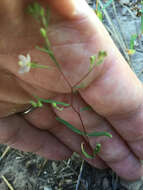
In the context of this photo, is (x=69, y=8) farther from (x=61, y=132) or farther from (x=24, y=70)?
(x=61, y=132)

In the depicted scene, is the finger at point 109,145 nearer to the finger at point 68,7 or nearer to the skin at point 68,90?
the skin at point 68,90

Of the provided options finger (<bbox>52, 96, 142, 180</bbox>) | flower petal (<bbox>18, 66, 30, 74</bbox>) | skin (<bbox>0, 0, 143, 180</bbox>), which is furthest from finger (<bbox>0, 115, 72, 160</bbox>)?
flower petal (<bbox>18, 66, 30, 74</bbox>)

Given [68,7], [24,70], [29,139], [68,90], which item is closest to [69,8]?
[68,7]

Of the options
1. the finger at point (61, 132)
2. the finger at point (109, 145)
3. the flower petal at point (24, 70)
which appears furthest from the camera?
the finger at point (61, 132)

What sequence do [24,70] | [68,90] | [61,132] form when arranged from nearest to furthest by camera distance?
[24,70] < [68,90] < [61,132]

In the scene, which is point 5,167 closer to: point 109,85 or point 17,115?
point 17,115

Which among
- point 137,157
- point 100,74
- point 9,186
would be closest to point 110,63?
point 100,74

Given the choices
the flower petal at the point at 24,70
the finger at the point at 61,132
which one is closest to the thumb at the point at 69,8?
the flower petal at the point at 24,70
